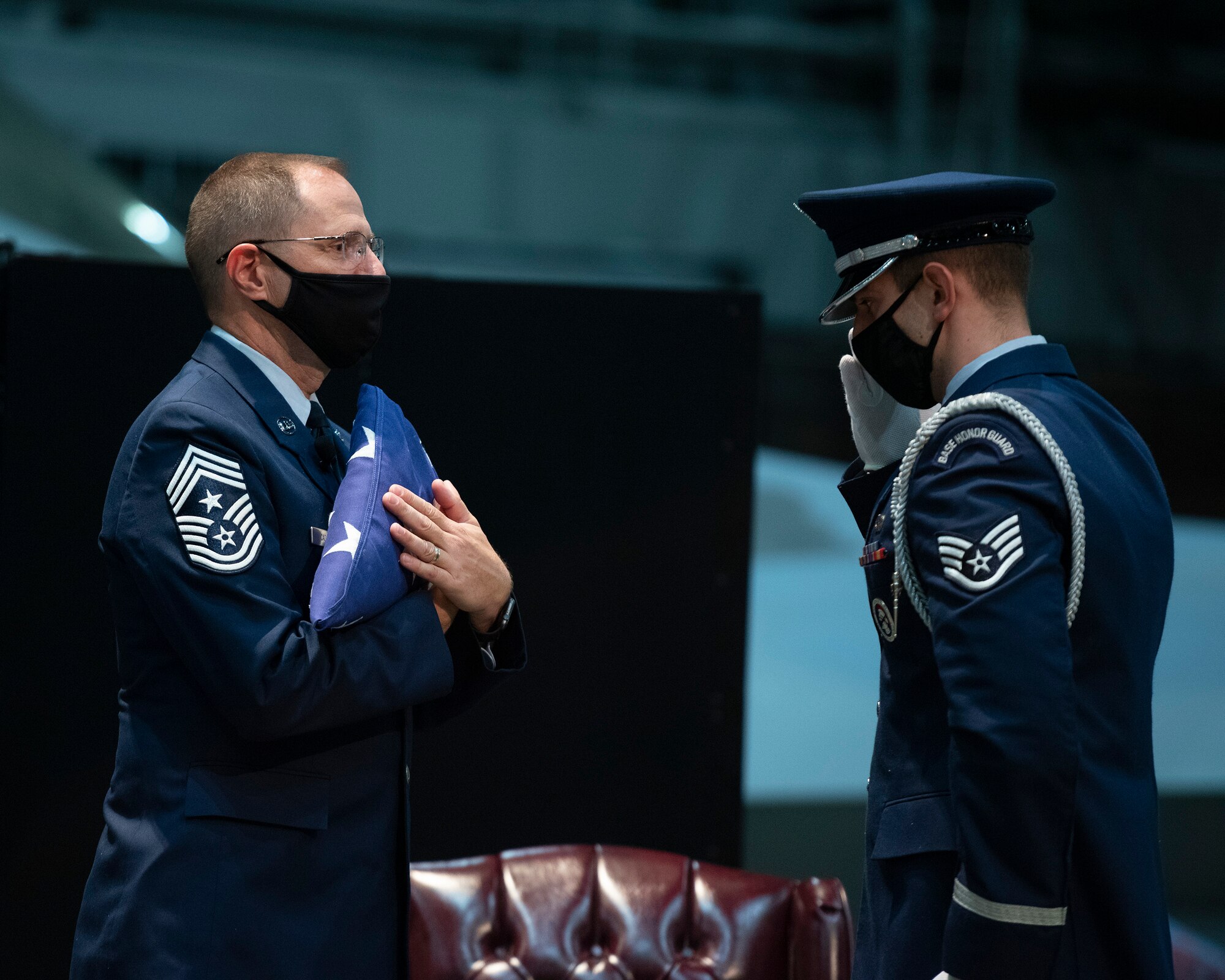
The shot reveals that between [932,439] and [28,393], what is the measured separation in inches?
58.7

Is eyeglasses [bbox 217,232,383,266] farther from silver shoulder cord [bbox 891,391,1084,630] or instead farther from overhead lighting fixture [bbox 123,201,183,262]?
overhead lighting fixture [bbox 123,201,183,262]

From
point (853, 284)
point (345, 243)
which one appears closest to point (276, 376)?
point (345, 243)

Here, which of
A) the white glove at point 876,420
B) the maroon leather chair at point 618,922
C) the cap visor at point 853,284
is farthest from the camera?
the maroon leather chair at point 618,922

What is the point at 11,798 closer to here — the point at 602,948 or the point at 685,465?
the point at 602,948

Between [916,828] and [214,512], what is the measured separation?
0.74 m

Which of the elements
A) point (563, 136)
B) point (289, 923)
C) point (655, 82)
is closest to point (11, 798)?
point (289, 923)

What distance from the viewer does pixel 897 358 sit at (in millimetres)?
1322

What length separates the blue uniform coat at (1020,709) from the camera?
1.07 m

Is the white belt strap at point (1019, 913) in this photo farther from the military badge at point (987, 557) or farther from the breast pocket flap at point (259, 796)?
the breast pocket flap at point (259, 796)

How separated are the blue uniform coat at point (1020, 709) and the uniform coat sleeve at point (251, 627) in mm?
498

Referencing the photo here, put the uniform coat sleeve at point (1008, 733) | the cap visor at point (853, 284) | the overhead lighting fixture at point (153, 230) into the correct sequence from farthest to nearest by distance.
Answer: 1. the overhead lighting fixture at point (153, 230)
2. the cap visor at point (853, 284)
3. the uniform coat sleeve at point (1008, 733)

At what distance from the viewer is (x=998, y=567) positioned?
1.08 metres

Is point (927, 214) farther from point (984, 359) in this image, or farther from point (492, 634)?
point (492, 634)

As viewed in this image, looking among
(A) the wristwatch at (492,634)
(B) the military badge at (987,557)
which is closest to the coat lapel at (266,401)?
(A) the wristwatch at (492,634)
